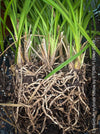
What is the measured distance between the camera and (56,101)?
400mm

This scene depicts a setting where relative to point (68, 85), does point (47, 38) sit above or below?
above

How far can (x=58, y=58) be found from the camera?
0.47 meters

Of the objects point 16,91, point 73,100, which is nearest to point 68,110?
point 73,100

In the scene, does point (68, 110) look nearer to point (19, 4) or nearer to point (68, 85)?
point (68, 85)

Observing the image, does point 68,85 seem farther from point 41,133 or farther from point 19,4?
point 19,4

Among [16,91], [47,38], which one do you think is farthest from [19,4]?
[16,91]

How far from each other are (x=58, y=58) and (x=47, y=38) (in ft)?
0.20

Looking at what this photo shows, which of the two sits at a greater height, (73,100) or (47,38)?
(47,38)

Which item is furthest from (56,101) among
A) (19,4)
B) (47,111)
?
(19,4)

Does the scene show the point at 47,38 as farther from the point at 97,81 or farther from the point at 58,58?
the point at 97,81

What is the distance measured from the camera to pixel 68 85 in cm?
40

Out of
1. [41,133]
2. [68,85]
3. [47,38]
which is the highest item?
[47,38]

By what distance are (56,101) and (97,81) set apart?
124mm

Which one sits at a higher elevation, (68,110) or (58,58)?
(58,58)
